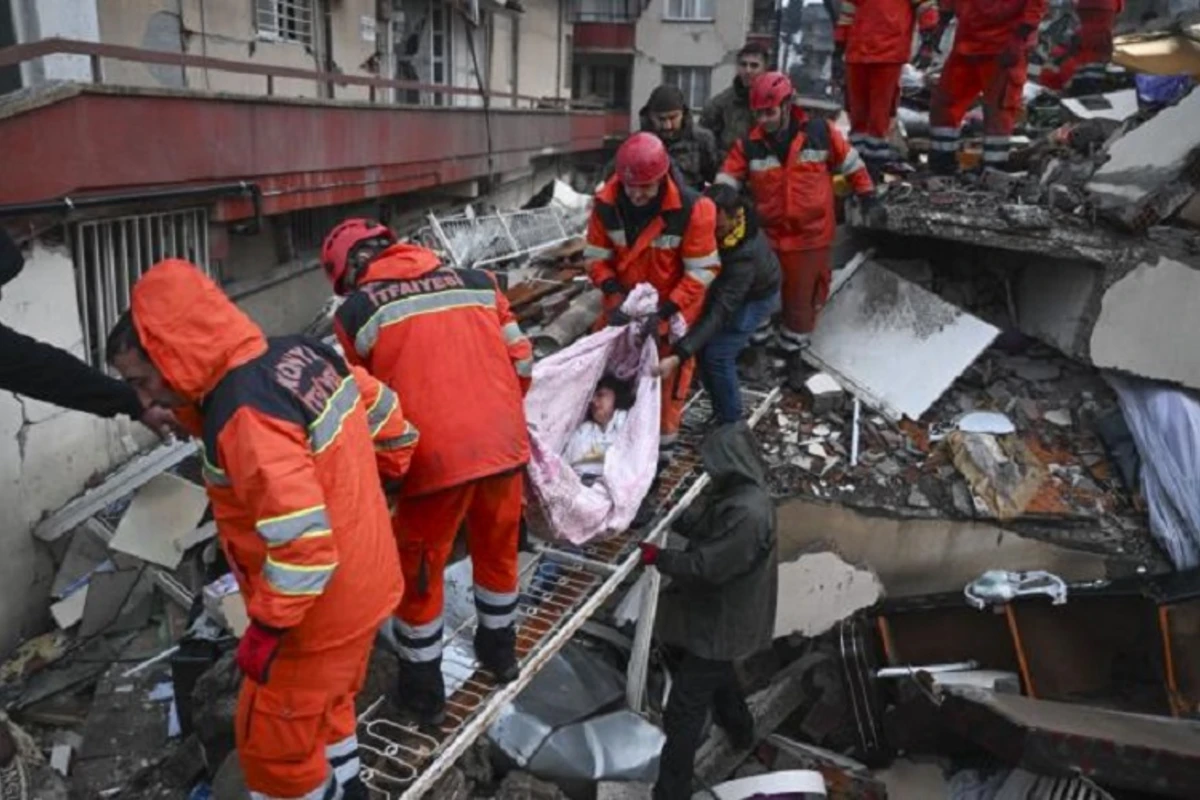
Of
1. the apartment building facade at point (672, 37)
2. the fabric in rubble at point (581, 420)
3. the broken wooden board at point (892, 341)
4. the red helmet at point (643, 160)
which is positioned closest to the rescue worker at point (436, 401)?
the fabric in rubble at point (581, 420)

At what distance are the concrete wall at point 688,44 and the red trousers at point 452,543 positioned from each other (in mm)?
22876

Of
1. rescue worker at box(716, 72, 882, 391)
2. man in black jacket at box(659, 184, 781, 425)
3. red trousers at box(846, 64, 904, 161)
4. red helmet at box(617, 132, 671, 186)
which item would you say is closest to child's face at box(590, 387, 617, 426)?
man in black jacket at box(659, 184, 781, 425)

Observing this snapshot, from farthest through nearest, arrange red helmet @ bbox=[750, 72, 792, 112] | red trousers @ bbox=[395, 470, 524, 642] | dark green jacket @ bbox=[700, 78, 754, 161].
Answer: dark green jacket @ bbox=[700, 78, 754, 161]
red helmet @ bbox=[750, 72, 792, 112]
red trousers @ bbox=[395, 470, 524, 642]

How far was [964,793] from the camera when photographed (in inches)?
194

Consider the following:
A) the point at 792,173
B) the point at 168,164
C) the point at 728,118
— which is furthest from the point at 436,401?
the point at 728,118

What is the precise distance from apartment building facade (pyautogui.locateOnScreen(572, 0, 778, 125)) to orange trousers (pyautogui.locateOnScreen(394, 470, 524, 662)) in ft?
75.9

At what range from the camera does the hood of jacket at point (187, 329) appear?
210 centimetres

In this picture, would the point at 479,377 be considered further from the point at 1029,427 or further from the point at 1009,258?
the point at 1009,258

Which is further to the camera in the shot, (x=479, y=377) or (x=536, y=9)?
(x=536, y=9)

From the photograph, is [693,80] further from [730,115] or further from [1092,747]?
[1092,747]

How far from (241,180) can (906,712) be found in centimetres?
542

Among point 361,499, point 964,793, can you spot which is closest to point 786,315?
point 964,793

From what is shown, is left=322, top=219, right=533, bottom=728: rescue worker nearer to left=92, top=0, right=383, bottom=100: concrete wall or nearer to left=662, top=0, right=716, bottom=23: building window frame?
left=92, top=0, right=383, bottom=100: concrete wall

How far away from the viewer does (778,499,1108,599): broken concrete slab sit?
5.64 meters
